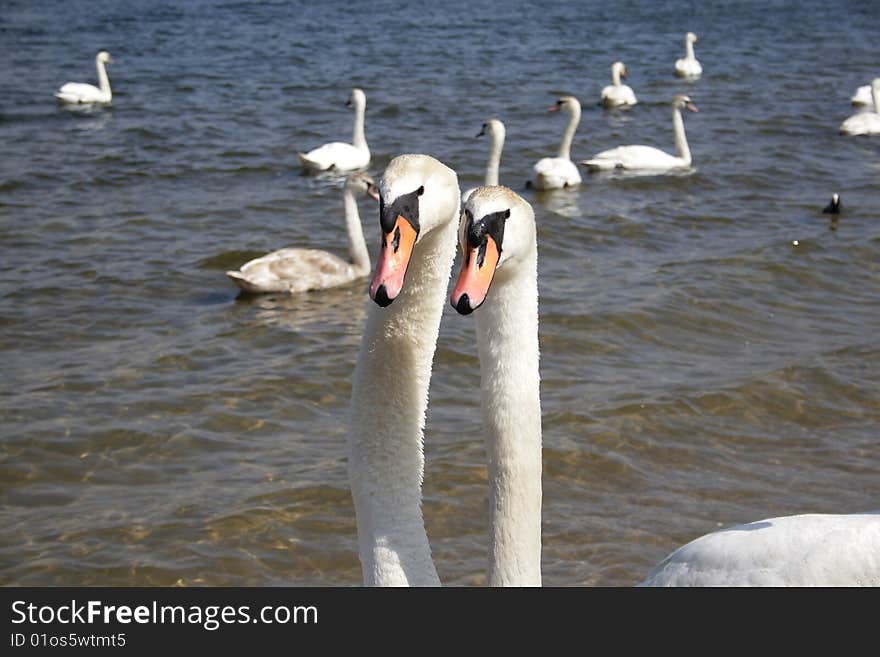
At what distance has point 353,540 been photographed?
22.6 ft

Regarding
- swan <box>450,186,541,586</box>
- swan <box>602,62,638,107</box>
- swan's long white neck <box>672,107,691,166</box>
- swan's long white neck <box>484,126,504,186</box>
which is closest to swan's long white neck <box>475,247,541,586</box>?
swan <box>450,186,541,586</box>

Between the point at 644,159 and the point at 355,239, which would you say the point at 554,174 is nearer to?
the point at 644,159

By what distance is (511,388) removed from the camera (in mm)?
4043

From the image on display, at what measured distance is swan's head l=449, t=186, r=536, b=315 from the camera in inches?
141

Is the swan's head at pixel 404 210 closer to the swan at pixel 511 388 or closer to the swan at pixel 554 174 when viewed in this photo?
the swan at pixel 511 388

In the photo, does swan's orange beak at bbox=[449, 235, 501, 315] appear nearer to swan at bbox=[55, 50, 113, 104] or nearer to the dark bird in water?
the dark bird in water

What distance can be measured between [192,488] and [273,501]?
1.81 feet

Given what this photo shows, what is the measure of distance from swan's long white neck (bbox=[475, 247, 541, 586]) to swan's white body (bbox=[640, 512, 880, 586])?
2.55 ft

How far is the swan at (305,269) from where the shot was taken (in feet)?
37.7

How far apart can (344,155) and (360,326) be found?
6.45 meters

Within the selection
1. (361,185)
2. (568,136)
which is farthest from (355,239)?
(568,136)

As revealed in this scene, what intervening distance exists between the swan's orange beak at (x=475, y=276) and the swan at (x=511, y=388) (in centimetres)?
6
